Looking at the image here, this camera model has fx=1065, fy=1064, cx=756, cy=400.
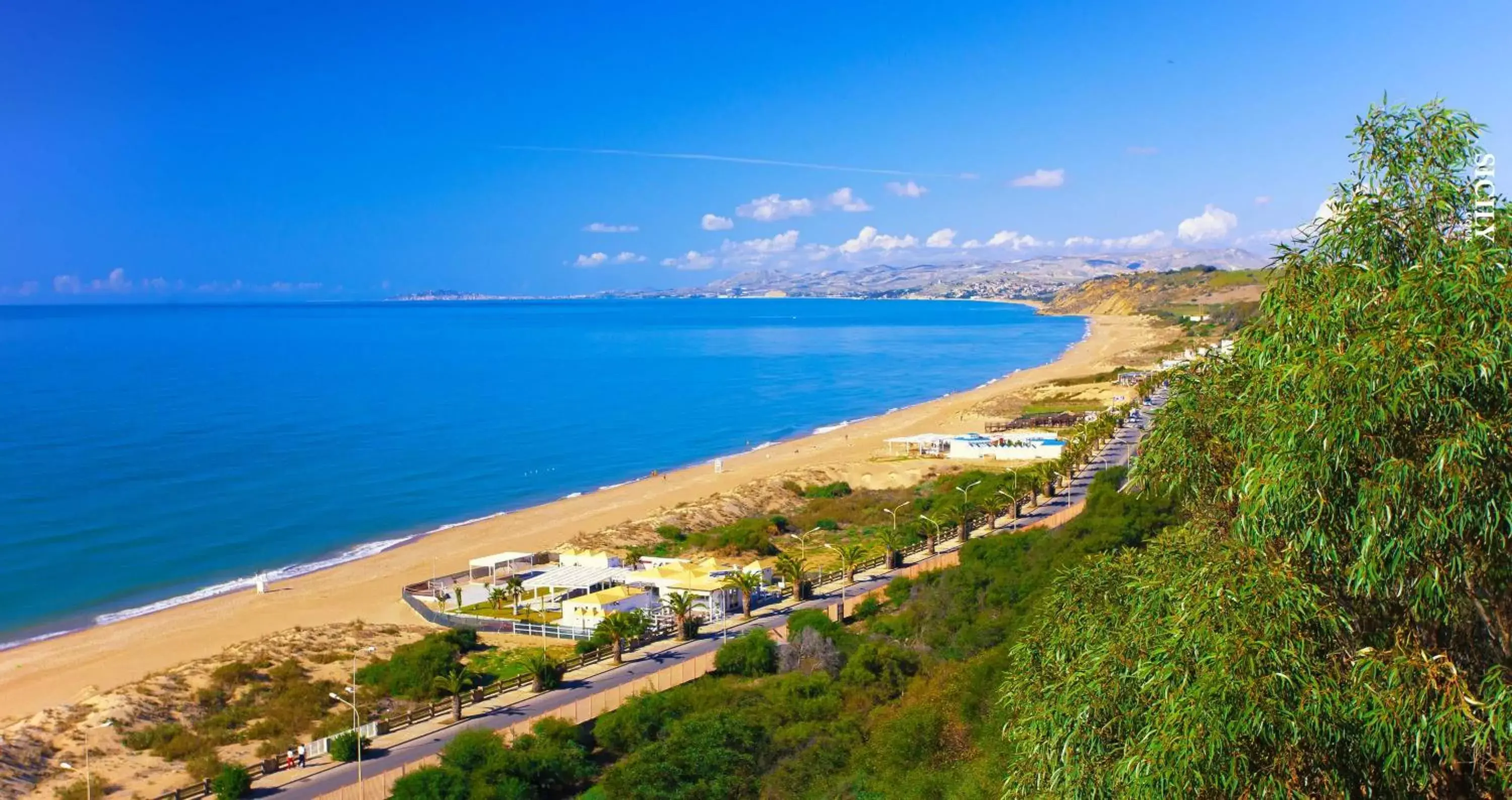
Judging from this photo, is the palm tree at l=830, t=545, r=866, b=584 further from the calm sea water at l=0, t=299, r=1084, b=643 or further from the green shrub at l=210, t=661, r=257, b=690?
the calm sea water at l=0, t=299, r=1084, b=643

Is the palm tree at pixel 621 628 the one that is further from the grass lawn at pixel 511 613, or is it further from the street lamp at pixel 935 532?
the street lamp at pixel 935 532

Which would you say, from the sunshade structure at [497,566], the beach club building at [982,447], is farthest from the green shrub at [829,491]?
the sunshade structure at [497,566]

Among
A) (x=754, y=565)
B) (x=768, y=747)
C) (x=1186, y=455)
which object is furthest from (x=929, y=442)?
(x=1186, y=455)

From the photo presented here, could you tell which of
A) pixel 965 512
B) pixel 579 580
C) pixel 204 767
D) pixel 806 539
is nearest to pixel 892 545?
pixel 965 512

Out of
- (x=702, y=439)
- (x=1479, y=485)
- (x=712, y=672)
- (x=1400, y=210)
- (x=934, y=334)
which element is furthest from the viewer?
(x=934, y=334)

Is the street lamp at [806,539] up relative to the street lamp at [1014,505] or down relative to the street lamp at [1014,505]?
down

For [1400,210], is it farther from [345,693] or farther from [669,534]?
[669,534]
